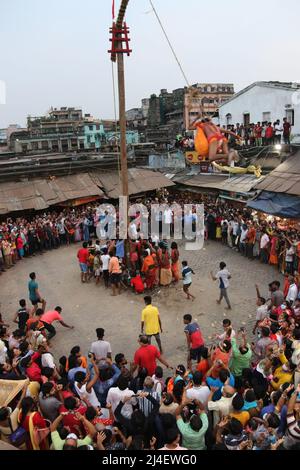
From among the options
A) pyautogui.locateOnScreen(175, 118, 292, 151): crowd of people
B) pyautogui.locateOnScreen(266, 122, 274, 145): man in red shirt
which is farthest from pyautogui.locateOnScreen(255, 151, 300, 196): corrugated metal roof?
pyautogui.locateOnScreen(266, 122, 274, 145): man in red shirt

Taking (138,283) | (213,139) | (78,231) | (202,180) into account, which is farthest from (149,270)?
(202,180)

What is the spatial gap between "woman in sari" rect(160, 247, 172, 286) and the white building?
40.7 feet

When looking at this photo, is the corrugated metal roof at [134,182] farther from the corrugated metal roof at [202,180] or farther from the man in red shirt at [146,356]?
the man in red shirt at [146,356]

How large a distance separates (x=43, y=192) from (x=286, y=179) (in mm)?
11969

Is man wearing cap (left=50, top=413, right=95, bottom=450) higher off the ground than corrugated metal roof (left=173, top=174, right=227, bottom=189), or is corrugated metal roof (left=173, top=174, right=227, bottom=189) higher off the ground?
corrugated metal roof (left=173, top=174, right=227, bottom=189)

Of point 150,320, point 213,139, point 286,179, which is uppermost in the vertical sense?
point 213,139

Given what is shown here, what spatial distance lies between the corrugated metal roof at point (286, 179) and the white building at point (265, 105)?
23.0 ft

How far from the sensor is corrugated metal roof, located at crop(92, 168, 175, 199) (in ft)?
71.4

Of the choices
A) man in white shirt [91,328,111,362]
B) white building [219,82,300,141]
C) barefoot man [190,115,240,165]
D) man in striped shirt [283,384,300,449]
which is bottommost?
Result: man in white shirt [91,328,111,362]

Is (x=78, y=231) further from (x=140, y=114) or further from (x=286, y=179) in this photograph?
(x=140, y=114)

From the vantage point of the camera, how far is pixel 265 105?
75.2ft

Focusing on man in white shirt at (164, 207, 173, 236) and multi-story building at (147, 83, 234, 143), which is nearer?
man in white shirt at (164, 207, 173, 236)

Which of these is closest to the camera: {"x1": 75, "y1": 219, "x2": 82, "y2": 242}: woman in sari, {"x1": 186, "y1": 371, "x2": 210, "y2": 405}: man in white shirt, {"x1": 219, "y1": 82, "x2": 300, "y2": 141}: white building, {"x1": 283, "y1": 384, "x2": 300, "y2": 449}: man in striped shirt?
{"x1": 283, "y1": 384, "x2": 300, "y2": 449}: man in striped shirt

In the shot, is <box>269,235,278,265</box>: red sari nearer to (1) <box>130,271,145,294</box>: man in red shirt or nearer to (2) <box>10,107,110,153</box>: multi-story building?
(1) <box>130,271,145,294</box>: man in red shirt
